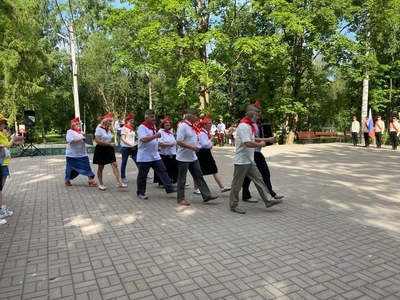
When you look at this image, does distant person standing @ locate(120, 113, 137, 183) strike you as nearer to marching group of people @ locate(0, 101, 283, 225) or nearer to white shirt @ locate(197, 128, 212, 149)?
marching group of people @ locate(0, 101, 283, 225)

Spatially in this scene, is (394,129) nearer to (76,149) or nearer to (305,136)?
(305,136)

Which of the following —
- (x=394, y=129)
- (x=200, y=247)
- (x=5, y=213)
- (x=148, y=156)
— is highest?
(x=394, y=129)

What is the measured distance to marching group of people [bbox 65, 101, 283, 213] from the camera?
18.1 feet

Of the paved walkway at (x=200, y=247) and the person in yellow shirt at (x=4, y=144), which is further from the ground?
the person in yellow shirt at (x=4, y=144)

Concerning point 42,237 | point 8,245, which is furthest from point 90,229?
point 8,245

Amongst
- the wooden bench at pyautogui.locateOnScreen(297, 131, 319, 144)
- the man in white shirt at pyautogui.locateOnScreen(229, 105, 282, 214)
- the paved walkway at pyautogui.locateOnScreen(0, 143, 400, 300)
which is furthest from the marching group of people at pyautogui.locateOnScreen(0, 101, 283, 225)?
the wooden bench at pyautogui.locateOnScreen(297, 131, 319, 144)

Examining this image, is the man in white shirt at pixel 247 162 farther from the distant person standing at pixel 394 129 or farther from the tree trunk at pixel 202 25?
the tree trunk at pixel 202 25

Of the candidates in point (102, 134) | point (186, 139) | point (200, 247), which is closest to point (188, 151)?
point (186, 139)

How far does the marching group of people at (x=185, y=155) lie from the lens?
5.52 m

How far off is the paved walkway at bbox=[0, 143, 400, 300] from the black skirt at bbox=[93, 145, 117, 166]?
81cm

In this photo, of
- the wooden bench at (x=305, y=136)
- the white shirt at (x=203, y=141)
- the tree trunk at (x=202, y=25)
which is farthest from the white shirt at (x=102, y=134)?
the wooden bench at (x=305, y=136)

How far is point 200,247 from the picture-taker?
4090 millimetres

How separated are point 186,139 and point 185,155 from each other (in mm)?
316

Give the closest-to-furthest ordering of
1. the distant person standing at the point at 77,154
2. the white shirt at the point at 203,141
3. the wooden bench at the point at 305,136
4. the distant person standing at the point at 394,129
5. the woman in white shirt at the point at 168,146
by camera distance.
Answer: the white shirt at the point at 203,141 → the woman in white shirt at the point at 168,146 → the distant person standing at the point at 77,154 → the distant person standing at the point at 394,129 → the wooden bench at the point at 305,136
